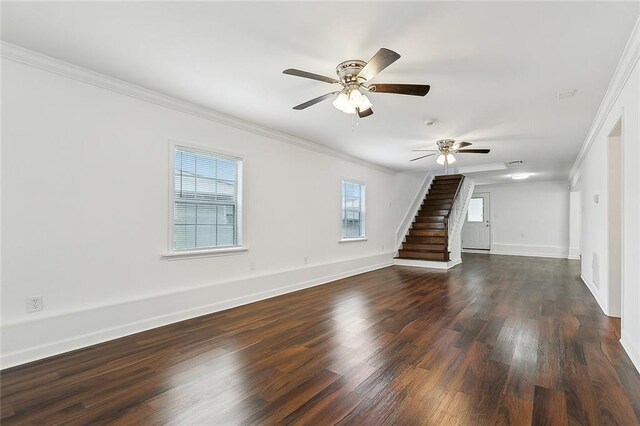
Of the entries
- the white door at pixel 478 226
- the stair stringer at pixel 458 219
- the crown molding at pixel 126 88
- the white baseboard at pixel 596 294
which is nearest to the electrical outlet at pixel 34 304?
the crown molding at pixel 126 88

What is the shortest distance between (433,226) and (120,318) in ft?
24.5

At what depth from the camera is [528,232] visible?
10047 millimetres

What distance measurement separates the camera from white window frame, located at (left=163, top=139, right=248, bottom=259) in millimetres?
3395

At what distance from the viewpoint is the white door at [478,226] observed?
1082 cm

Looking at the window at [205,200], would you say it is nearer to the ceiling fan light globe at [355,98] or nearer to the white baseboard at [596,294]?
the ceiling fan light globe at [355,98]

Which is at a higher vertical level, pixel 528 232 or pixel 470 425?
pixel 528 232

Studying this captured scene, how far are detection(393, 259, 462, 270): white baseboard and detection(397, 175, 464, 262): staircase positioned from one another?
10cm

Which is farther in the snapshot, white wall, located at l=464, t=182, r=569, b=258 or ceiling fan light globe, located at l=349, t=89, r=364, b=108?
white wall, located at l=464, t=182, r=569, b=258

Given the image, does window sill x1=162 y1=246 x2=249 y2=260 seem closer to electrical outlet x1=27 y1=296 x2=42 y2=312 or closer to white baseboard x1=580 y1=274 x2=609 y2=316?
electrical outlet x1=27 y1=296 x2=42 y2=312

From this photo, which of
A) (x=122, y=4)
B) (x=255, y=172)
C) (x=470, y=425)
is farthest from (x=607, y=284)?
(x=122, y=4)

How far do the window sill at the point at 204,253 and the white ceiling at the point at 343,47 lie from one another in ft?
5.86

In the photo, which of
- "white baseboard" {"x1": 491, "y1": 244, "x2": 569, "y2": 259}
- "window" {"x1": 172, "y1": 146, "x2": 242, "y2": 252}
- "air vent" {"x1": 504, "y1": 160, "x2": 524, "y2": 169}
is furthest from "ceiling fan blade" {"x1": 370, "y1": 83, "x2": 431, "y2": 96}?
"white baseboard" {"x1": 491, "y1": 244, "x2": 569, "y2": 259}

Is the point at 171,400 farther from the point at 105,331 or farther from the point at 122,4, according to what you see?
the point at 122,4

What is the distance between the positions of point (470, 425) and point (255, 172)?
371 centimetres
